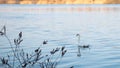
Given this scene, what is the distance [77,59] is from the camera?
14461mm

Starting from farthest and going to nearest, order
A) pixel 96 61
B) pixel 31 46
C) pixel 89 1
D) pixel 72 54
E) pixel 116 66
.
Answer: pixel 89 1 < pixel 31 46 < pixel 72 54 < pixel 96 61 < pixel 116 66

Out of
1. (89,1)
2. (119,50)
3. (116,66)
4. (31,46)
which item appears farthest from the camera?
(89,1)

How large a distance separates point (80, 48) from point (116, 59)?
11.1ft

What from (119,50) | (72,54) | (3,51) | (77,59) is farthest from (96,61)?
(3,51)

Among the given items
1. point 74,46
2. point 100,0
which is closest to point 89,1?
point 100,0

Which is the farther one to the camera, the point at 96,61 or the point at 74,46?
the point at 74,46

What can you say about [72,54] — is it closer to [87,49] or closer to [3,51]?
[87,49]

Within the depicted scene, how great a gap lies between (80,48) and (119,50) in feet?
6.15

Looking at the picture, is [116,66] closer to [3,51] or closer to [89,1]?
[3,51]

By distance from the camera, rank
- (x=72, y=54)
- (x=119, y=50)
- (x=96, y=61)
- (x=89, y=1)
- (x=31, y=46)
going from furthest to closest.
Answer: (x=89, y=1) < (x=31, y=46) < (x=119, y=50) < (x=72, y=54) < (x=96, y=61)

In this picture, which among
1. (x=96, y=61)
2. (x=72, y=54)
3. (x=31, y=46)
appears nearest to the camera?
(x=96, y=61)

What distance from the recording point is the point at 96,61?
14.0 m

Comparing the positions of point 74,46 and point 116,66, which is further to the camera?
point 74,46

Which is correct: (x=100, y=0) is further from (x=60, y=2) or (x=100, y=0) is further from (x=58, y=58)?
(x=58, y=58)
